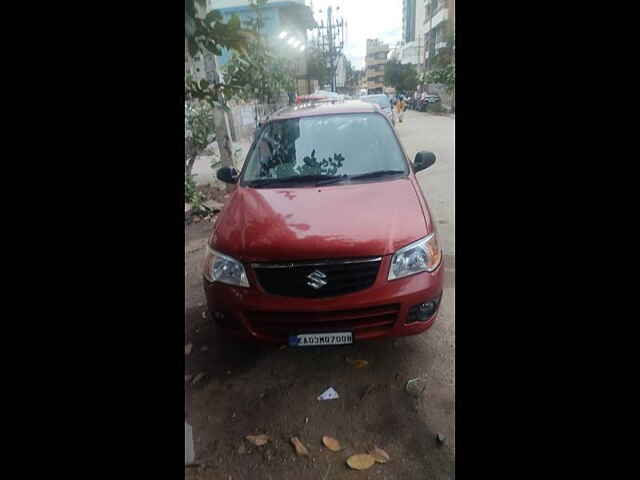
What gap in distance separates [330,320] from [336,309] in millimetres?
73

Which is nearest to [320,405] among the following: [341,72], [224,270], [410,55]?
[224,270]

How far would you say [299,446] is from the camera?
1779mm

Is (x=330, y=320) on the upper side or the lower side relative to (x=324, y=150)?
lower

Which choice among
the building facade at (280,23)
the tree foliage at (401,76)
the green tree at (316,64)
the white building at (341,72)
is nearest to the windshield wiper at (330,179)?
the building facade at (280,23)

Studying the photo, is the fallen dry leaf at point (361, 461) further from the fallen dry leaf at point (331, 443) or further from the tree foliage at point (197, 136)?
the tree foliage at point (197, 136)

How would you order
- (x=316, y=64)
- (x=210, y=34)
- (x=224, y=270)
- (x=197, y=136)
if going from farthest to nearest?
(x=316, y=64)
(x=197, y=136)
(x=224, y=270)
(x=210, y=34)

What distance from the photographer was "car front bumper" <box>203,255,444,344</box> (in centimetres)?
194

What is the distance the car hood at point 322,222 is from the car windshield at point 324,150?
0.18 meters

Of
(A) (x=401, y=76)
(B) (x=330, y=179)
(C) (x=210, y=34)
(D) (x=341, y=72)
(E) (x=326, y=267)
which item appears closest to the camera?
(C) (x=210, y=34)

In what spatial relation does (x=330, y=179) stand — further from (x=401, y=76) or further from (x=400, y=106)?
(x=400, y=106)

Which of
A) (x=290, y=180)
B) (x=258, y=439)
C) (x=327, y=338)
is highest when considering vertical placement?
(x=290, y=180)
